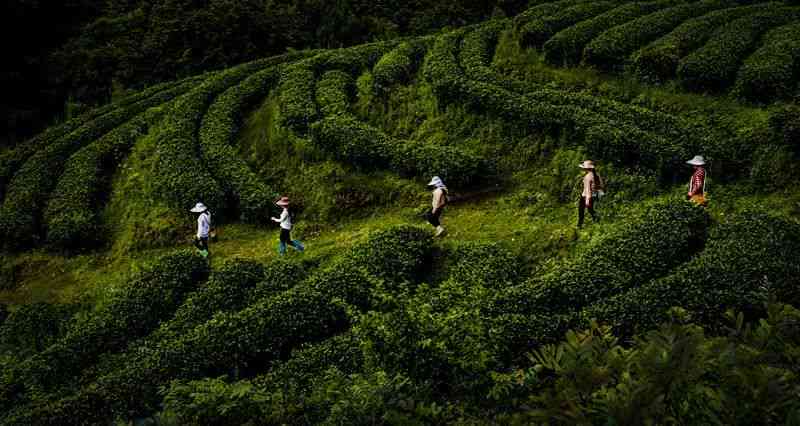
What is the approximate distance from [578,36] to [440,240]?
31.1 feet

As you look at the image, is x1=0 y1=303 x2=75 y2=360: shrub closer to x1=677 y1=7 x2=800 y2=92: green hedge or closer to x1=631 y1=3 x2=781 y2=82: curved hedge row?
x1=631 y1=3 x2=781 y2=82: curved hedge row

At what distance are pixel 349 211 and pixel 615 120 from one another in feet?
23.2

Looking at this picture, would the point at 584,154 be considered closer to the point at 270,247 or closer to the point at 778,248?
the point at 778,248

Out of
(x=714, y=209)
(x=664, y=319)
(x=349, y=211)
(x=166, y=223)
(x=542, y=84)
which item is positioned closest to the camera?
(x=664, y=319)

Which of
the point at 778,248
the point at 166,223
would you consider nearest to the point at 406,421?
the point at 778,248

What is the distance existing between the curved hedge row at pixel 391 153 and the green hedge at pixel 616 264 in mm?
4756

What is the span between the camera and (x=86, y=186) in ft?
68.8

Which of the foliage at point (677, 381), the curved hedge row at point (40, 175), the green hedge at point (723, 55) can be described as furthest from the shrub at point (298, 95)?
the foliage at point (677, 381)

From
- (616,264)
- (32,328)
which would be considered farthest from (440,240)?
(32,328)

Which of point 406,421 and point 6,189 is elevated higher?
point 406,421

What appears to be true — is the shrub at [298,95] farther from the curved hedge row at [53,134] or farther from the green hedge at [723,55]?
the green hedge at [723,55]

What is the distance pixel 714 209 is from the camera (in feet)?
44.5

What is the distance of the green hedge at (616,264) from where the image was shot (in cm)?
1141

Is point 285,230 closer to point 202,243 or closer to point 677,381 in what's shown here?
point 202,243
